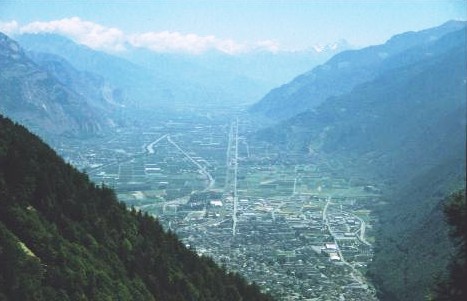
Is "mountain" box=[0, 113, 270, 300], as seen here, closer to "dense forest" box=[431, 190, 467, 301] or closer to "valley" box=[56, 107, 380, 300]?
"dense forest" box=[431, 190, 467, 301]

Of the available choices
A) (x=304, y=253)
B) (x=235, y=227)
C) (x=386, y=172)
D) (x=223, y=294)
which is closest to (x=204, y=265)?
(x=223, y=294)

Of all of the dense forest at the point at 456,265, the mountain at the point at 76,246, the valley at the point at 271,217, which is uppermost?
the dense forest at the point at 456,265

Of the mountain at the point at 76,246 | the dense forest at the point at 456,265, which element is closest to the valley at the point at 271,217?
the mountain at the point at 76,246

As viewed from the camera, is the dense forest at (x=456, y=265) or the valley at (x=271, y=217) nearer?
the dense forest at (x=456, y=265)

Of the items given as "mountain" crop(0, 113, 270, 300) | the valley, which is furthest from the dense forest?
the valley

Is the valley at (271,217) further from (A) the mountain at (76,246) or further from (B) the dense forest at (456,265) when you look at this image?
(B) the dense forest at (456,265)
